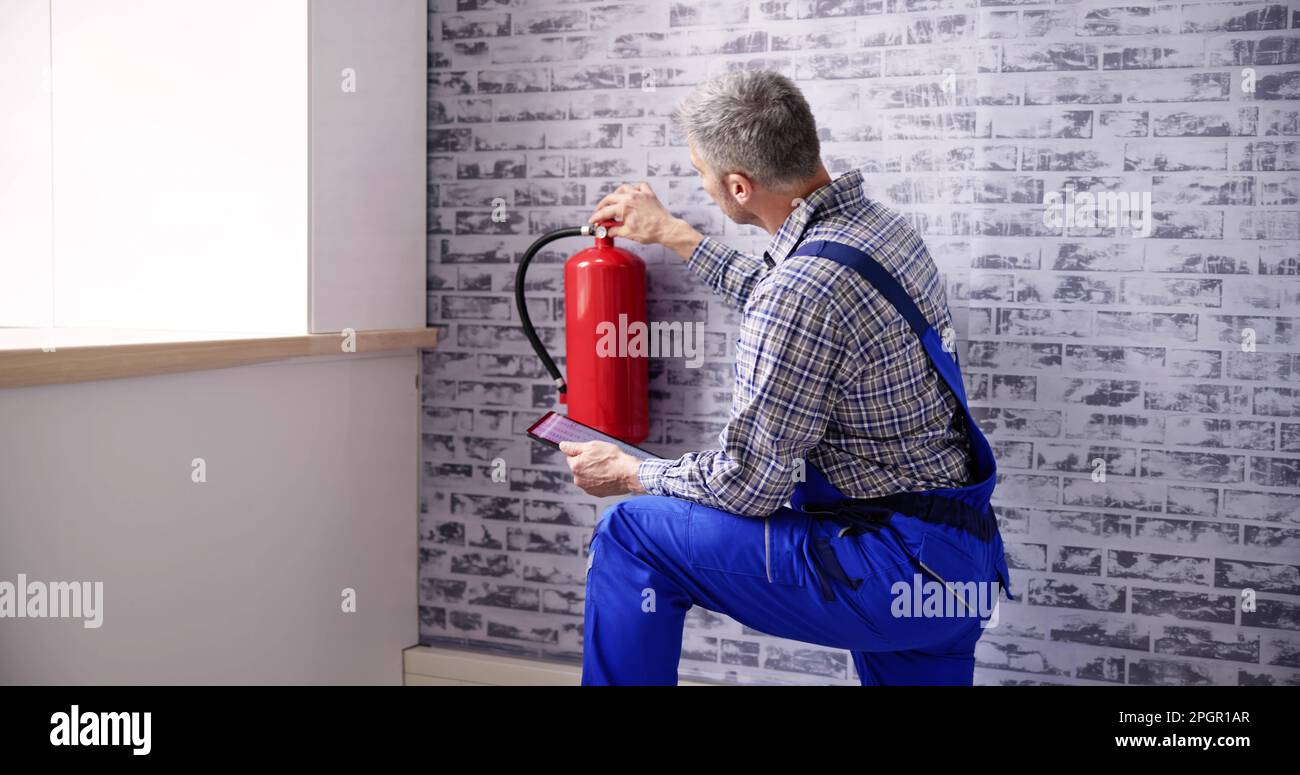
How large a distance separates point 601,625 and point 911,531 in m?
0.59

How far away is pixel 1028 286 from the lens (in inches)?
95.7

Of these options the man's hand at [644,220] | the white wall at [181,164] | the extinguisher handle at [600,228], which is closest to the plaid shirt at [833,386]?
the man's hand at [644,220]

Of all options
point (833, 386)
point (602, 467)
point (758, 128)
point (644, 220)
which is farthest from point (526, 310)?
point (833, 386)

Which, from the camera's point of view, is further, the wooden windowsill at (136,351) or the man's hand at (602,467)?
the man's hand at (602,467)

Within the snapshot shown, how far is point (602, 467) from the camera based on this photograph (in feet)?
7.09

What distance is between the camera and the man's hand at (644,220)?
2.54m

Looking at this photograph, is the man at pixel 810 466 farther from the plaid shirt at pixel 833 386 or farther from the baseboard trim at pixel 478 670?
the baseboard trim at pixel 478 670

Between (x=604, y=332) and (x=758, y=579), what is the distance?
2.75 feet

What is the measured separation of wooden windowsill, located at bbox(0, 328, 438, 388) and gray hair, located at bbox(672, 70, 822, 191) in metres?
1.05

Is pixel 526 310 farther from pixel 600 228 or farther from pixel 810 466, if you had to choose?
pixel 810 466

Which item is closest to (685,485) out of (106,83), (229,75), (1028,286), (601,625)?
(601,625)

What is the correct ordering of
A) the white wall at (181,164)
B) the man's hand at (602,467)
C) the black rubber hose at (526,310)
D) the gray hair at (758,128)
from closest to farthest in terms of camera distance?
1. the gray hair at (758,128)
2. the man's hand at (602,467)
3. the white wall at (181,164)
4. the black rubber hose at (526,310)

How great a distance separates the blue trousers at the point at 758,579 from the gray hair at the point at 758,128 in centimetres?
65
